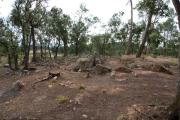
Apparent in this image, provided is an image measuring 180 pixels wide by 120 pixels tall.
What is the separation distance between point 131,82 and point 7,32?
20.8m

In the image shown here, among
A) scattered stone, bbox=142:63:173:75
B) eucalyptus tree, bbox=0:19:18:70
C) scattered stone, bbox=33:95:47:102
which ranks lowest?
scattered stone, bbox=33:95:47:102

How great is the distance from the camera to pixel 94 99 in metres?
12.3

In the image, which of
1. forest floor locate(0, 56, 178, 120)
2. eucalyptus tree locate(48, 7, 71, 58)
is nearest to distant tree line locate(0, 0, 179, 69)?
eucalyptus tree locate(48, 7, 71, 58)

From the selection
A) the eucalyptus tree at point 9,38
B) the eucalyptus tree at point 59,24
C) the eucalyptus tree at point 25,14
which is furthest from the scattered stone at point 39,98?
the eucalyptus tree at point 59,24

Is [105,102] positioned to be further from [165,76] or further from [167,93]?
[165,76]

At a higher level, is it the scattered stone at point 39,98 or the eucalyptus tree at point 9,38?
the eucalyptus tree at point 9,38

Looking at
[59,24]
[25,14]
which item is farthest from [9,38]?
[59,24]

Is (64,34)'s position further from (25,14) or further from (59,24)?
(25,14)

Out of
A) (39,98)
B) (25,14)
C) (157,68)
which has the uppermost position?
(25,14)

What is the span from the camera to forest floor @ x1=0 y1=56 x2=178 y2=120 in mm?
10477

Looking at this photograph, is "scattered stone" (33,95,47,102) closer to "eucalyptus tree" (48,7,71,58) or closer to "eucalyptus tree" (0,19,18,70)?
"eucalyptus tree" (0,19,18,70)

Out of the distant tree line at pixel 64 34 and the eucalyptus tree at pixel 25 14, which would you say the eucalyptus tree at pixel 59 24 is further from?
the eucalyptus tree at pixel 25 14

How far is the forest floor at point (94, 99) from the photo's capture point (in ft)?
34.4

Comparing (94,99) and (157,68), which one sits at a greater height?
(157,68)
